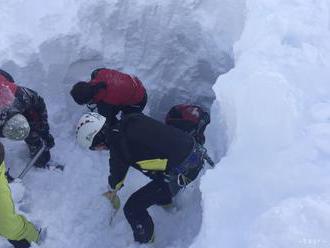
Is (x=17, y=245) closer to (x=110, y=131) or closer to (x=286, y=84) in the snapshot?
(x=110, y=131)

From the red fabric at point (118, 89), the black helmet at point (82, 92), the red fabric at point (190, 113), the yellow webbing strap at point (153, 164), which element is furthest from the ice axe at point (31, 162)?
the red fabric at point (190, 113)

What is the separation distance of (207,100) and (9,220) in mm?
3078

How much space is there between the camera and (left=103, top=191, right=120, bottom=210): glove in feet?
16.4

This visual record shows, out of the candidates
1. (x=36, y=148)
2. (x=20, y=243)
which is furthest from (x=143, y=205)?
(x=36, y=148)

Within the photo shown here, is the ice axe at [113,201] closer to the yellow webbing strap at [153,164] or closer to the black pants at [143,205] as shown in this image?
the black pants at [143,205]

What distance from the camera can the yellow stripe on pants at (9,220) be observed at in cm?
402

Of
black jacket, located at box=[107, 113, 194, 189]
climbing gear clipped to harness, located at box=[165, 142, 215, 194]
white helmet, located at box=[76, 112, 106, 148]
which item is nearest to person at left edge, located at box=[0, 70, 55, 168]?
white helmet, located at box=[76, 112, 106, 148]

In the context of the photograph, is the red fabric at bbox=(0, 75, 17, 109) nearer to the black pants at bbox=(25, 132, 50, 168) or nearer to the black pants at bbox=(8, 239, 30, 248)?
the black pants at bbox=(25, 132, 50, 168)

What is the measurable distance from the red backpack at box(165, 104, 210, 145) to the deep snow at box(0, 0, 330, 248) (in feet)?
0.69

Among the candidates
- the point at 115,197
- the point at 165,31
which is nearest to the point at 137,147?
the point at 115,197

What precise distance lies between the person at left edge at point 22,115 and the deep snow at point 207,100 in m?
0.37

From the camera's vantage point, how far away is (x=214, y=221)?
339cm

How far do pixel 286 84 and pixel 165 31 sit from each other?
2159mm

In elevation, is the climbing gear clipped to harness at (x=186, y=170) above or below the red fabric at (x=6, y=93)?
below
